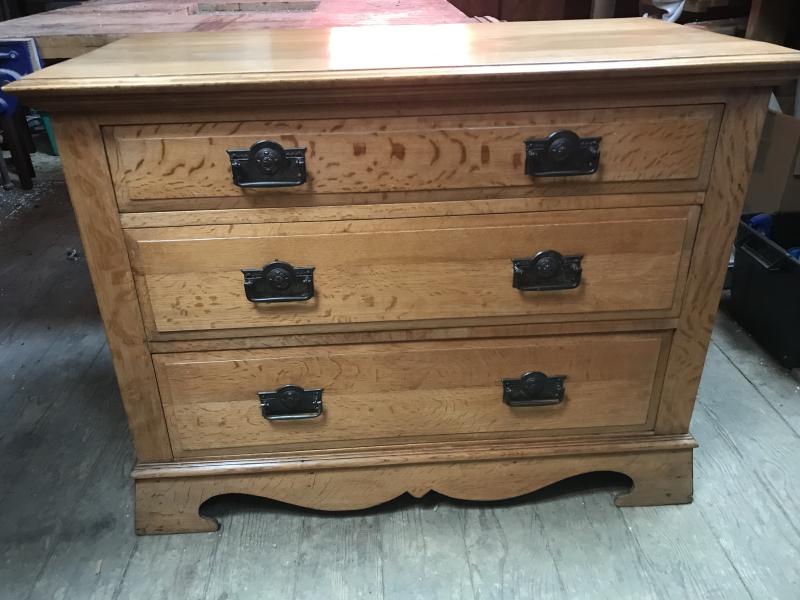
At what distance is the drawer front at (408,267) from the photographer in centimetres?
98

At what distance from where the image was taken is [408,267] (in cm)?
102

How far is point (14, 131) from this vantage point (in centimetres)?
268

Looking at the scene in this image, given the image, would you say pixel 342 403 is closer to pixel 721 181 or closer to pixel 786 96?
pixel 721 181

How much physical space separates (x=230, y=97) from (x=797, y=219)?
5.29 feet

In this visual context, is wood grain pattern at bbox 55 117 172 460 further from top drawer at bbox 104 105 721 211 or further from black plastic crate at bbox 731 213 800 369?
black plastic crate at bbox 731 213 800 369

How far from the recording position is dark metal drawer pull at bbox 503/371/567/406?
1.12 metres

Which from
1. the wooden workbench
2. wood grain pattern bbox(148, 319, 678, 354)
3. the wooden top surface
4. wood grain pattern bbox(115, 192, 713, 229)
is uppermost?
the wooden top surface

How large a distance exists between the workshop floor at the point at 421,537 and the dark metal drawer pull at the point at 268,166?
26.3 inches

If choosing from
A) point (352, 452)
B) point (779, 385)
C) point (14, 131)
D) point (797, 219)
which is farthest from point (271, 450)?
point (14, 131)

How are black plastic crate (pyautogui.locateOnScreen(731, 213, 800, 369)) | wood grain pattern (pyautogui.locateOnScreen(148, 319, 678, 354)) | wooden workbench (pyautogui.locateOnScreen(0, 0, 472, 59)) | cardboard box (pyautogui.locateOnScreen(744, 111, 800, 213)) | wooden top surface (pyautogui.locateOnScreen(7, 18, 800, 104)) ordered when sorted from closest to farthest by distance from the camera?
wooden top surface (pyautogui.locateOnScreen(7, 18, 800, 104)) → wood grain pattern (pyautogui.locateOnScreen(148, 319, 678, 354)) → wooden workbench (pyautogui.locateOnScreen(0, 0, 472, 59)) → black plastic crate (pyautogui.locateOnScreen(731, 213, 800, 369)) → cardboard box (pyautogui.locateOnScreen(744, 111, 800, 213))

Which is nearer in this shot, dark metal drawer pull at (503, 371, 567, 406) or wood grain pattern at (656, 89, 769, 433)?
wood grain pattern at (656, 89, 769, 433)

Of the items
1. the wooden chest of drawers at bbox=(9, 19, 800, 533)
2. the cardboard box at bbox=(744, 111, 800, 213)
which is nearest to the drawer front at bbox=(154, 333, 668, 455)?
the wooden chest of drawers at bbox=(9, 19, 800, 533)

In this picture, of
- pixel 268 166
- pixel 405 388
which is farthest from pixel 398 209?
pixel 405 388

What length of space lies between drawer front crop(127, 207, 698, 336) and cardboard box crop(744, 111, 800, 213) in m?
1.11
